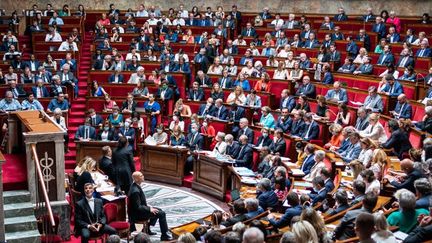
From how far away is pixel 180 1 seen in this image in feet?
69.3

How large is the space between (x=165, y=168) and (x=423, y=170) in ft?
18.5

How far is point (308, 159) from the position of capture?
33.5 feet

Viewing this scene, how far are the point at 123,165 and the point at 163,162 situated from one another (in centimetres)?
174

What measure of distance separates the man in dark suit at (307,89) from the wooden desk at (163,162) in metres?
2.93

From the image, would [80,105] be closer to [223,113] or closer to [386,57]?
[223,113]

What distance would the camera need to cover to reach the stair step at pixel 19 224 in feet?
27.0

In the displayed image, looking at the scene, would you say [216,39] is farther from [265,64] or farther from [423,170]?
[423,170]

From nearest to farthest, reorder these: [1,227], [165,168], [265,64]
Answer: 1. [1,227]
2. [165,168]
3. [265,64]

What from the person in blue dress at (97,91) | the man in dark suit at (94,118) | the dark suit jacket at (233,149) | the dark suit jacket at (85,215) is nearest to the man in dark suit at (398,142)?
the dark suit jacket at (233,149)

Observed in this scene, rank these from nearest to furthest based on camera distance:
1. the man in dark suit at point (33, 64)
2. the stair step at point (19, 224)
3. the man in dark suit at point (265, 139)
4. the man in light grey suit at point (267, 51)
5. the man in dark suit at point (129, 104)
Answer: the stair step at point (19, 224)
the man in dark suit at point (265, 139)
the man in dark suit at point (129, 104)
the man in dark suit at point (33, 64)
the man in light grey suit at point (267, 51)

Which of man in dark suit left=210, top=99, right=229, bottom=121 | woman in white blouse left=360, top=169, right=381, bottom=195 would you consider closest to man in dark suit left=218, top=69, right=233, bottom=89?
man in dark suit left=210, top=99, right=229, bottom=121

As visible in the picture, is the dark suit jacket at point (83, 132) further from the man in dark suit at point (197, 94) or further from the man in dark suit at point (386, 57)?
the man in dark suit at point (386, 57)

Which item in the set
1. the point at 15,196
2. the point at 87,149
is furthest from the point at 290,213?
the point at 87,149

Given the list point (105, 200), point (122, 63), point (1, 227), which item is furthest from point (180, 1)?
point (1, 227)
